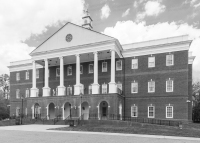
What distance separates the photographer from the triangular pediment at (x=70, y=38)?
2855 centimetres

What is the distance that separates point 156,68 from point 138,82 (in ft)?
11.4

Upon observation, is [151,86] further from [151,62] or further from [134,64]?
[134,64]

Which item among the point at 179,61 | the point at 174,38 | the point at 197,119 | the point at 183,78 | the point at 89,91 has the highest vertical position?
the point at 174,38

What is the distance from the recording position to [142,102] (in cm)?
2883

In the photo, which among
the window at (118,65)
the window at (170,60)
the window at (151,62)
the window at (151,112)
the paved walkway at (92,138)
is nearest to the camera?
the paved walkway at (92,138)

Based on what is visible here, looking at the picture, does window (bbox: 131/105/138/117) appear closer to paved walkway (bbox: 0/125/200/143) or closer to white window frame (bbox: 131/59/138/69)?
white window frame (bbox: 131/59/138/69)

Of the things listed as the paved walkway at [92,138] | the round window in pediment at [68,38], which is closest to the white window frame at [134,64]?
the round window in pediment at [68,38]

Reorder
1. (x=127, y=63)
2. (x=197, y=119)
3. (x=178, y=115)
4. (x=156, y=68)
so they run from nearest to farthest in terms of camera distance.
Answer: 1. (x=178, y=115)
2. (x=156, y=68)
3. (x=127, y=63)
4. (x=197, y=119)

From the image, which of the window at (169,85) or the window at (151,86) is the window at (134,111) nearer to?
the window at (151,86)

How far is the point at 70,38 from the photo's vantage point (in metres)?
30.3

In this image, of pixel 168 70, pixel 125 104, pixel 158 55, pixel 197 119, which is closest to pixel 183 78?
pixel 168 70

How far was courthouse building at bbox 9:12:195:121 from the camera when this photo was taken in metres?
26.6

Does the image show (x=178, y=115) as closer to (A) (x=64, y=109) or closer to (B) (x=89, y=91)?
(B) (x=89, y=91)

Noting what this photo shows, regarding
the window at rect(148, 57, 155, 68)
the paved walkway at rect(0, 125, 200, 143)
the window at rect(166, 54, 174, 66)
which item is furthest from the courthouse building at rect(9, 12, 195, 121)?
the paved walkway at rect(0, 125, 200, 143)
